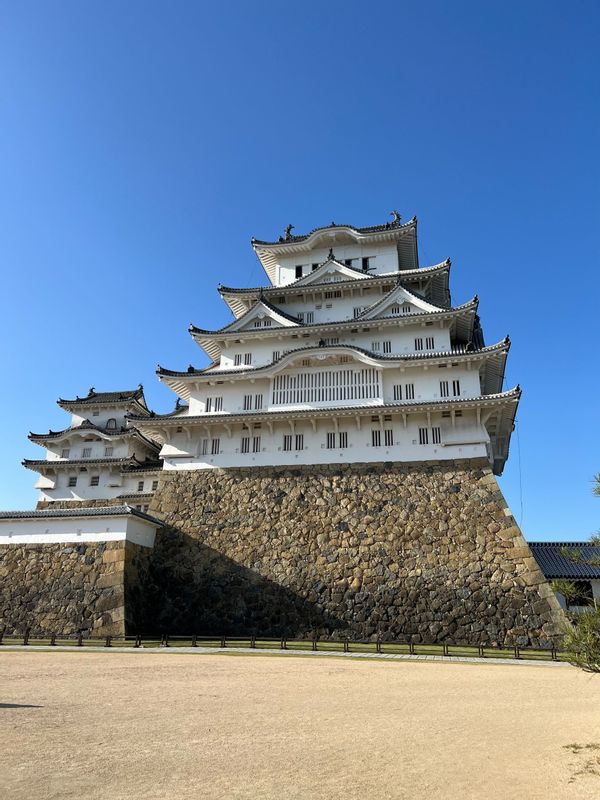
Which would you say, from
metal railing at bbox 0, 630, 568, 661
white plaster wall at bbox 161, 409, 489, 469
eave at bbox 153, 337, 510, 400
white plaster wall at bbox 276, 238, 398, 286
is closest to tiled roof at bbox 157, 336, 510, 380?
eave at bbox 153, 337, 510, 400

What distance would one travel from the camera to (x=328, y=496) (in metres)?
24.1

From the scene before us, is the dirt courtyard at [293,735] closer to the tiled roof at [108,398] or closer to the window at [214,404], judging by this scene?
the window at [214,404]

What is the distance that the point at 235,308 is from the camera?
33.1m

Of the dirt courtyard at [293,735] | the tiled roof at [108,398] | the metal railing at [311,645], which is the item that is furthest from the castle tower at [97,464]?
the dirt courtyard at [293,735]

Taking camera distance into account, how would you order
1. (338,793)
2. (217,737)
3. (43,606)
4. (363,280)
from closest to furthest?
(338,793) < (217,737) < (43,606) < (363,280)

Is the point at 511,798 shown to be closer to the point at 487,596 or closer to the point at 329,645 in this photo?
the point at 329,645

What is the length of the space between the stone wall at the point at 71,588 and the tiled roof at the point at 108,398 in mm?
17969

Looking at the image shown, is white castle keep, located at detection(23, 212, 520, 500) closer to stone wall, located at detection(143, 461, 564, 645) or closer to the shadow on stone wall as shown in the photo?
stone wall, located at detection(143, 461, 564, 645)

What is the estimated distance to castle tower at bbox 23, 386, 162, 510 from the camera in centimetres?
3584

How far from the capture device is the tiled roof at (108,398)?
40.1 m

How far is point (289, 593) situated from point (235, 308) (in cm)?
1757

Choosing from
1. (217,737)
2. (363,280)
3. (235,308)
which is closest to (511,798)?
(217,737)

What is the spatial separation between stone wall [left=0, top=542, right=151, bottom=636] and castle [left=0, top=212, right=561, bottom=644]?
9cm

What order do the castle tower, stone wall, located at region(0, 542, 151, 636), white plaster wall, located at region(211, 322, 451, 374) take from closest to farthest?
stone wall, located at region(0, 542, 151, 636), white plaster wall, located at region(211, 322, 451, 374), the castle tower
